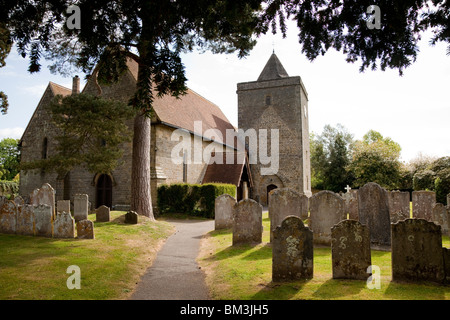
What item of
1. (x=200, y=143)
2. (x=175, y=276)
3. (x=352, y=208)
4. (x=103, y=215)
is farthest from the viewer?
(x=200, y=143)

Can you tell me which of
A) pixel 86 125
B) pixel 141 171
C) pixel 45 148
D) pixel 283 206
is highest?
pixel 86 125

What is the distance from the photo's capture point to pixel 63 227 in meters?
8.95

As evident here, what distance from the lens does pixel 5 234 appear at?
9398mm

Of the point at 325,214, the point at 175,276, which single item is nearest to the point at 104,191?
the point at 175,276

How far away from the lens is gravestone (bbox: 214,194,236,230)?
11.8m

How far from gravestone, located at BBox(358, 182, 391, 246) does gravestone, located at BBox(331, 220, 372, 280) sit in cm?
313

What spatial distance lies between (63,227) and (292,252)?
23.5 feet

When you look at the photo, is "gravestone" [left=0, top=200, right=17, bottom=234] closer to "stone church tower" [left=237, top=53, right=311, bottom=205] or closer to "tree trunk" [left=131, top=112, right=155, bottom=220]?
"tree trunk" [left=131, top=112, right=155, bottom=220]

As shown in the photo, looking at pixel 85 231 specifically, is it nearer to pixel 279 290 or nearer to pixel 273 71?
pixel 279 290

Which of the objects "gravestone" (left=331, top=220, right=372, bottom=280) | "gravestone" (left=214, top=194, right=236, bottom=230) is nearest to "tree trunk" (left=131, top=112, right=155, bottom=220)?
"gravestone" (left=214, top=194, right=236, bottom=230)

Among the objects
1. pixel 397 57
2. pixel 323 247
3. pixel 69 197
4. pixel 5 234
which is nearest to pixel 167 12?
pixel 397 57
